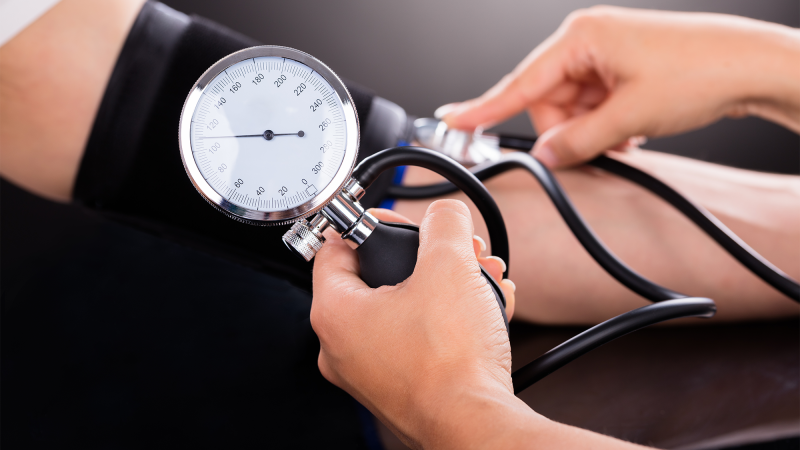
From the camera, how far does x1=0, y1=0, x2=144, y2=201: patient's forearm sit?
60 centimetres

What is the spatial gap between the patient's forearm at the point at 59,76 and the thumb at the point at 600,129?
635mm

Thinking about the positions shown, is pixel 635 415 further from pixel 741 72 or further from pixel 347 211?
pixel 741 72

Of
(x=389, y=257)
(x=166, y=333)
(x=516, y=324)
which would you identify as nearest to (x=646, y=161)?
(x=516, y=324)

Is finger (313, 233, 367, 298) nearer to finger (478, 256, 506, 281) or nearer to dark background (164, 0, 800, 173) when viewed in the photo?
finger (478, 256, 506, 281)

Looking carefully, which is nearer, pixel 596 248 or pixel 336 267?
pixel 336 267

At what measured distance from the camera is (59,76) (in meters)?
0.60

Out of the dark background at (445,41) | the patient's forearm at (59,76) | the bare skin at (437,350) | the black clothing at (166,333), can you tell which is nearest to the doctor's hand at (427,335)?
the bare skin at (437,350)

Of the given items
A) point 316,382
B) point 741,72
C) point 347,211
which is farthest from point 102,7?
point 741,72

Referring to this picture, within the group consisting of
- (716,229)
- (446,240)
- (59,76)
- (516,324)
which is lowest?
(516,324)

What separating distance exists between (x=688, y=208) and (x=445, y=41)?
79 centimetres

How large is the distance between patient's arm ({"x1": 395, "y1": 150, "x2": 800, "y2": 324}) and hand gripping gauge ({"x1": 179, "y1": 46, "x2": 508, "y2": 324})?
0.29m

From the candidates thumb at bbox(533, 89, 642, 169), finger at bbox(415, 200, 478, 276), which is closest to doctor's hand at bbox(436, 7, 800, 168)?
thumb at bbox(533, 89, 642, 169)

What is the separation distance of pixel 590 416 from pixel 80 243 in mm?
882

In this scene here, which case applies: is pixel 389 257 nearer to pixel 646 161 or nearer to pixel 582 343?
pixel 582 343
